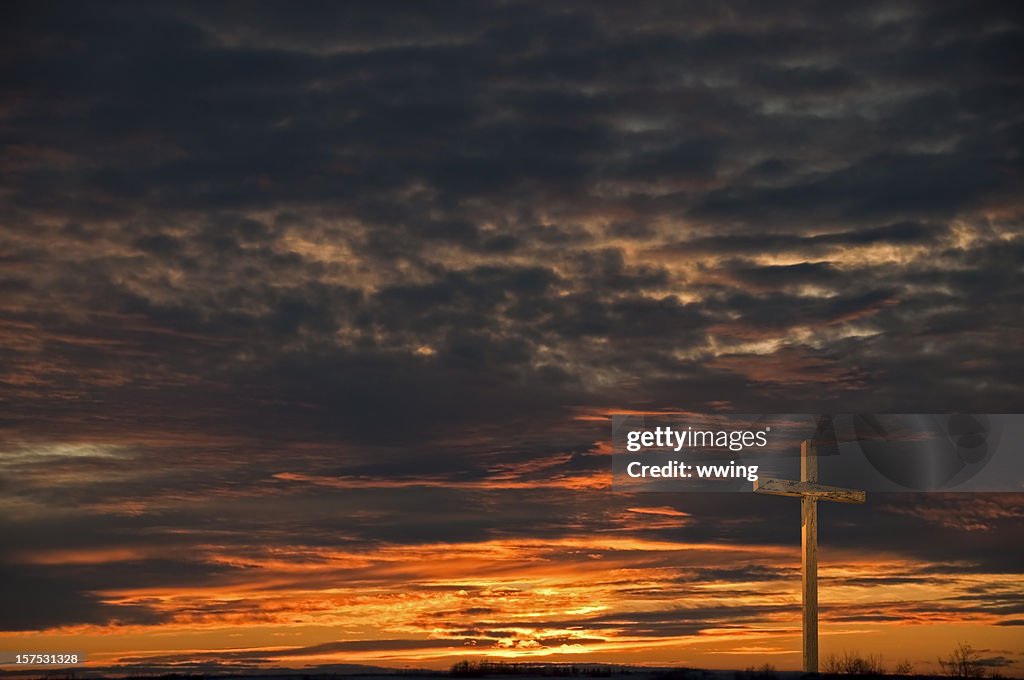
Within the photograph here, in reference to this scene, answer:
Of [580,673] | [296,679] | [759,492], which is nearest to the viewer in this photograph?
[296,679]

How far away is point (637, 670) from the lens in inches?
1149

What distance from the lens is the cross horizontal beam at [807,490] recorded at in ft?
102

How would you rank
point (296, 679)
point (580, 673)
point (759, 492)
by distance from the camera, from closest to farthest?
1. point (296, 679)
2. point (580, 673)
3. point (759, 492)

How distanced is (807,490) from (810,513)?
758 mm

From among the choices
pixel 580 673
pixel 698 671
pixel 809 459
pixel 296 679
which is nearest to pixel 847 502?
pixel 809 459

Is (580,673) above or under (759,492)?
under

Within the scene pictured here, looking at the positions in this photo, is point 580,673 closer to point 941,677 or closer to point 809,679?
point 809,679

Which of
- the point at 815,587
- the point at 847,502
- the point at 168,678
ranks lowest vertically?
the point at 168,678

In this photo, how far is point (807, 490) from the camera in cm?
3150

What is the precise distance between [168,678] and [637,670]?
10.9m

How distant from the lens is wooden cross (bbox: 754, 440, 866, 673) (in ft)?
103

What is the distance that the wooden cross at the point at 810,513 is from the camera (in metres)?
31.4

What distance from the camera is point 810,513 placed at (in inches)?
1254

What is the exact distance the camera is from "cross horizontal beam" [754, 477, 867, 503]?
102 ft
